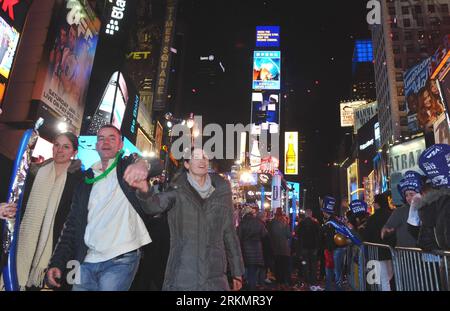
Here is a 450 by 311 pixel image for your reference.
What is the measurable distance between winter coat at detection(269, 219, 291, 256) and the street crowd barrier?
10.5ft

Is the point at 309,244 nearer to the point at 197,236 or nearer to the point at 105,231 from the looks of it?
the point at 197,236

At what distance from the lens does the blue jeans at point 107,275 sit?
119 inches

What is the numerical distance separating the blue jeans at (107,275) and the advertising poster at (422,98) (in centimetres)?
2718

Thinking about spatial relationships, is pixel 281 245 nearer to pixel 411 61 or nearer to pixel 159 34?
pixel 159 34

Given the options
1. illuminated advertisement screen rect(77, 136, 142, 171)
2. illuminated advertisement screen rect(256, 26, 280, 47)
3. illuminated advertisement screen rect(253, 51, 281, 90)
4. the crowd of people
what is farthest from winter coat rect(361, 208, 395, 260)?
illuminated advertisement screen rect(256, 26, 280, 47)

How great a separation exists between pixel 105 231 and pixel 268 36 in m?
58.3

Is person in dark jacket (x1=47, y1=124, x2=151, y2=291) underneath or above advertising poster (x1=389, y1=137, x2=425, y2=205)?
underneath

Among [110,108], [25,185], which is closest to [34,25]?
[110,108]

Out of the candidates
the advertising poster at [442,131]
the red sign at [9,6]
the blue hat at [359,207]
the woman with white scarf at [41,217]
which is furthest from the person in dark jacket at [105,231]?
the advertising poster at [442,131]

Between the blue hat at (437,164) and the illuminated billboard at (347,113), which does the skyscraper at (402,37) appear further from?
the blue hat at (437,164)

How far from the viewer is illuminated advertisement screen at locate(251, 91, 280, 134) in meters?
48.9

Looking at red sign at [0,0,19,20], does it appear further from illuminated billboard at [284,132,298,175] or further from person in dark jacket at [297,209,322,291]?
illuminated billboard at [284,132,298,175]
